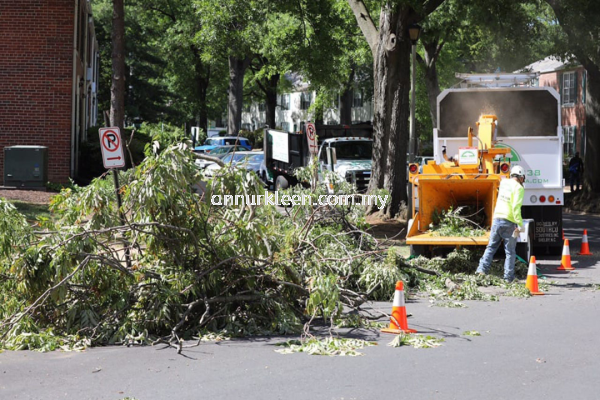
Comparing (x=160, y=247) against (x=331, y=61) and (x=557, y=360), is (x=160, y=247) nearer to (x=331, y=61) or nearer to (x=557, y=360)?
(x=557, y=360)

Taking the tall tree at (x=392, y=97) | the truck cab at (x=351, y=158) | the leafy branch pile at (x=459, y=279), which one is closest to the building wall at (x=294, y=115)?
the truck cab at (x=351, y=158)

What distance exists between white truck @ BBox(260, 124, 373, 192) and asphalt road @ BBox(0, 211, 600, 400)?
15888 millimetres

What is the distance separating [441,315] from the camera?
33.7ft

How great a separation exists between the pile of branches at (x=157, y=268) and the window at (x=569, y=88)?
44.0 m

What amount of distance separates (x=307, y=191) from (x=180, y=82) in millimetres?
51454

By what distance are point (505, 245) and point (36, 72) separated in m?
16.6

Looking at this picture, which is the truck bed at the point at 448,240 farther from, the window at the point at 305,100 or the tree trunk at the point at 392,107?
the window at the point at 305,100

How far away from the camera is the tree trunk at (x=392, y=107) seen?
2086 cm

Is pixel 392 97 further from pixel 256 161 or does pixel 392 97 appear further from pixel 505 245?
pixel 256 161

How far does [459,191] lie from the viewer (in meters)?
14.0

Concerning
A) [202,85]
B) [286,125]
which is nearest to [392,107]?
[202,85]

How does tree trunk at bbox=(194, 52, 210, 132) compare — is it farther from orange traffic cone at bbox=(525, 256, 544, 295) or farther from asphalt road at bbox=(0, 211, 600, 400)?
asphalt road at bbox=(0, 211, 600, 400)

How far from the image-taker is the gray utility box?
23.1 m

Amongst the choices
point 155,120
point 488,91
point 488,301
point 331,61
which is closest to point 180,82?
point 155,120
